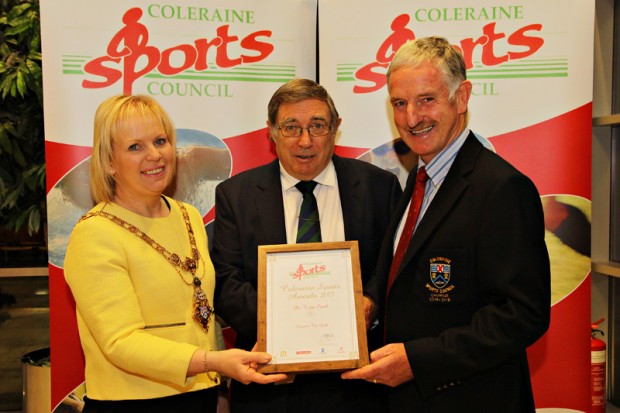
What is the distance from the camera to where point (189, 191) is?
12.8 feet

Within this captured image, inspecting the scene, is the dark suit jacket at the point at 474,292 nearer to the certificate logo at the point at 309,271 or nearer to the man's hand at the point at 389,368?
the man's hand at the point at 389,368

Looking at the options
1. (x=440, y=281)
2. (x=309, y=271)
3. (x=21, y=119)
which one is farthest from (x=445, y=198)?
(x=21, y=119)

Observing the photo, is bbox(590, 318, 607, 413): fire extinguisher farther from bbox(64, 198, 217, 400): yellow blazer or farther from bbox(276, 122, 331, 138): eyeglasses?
bbox(64, 198, 217, 400): yellow blazer

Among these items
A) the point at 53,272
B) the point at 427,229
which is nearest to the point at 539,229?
the point at 427,229

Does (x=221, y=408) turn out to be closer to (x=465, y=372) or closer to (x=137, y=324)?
(x=137, y=324)

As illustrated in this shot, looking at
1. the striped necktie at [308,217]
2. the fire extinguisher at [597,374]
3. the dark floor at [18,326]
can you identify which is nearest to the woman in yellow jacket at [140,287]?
the striped necktie at [308,217]

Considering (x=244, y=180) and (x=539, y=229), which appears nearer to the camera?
(x=539, y=229)

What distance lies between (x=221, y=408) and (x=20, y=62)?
9.17 ft

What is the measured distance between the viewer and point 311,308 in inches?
96.0

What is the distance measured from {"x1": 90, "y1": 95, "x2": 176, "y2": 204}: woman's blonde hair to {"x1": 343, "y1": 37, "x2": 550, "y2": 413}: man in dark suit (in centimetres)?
100

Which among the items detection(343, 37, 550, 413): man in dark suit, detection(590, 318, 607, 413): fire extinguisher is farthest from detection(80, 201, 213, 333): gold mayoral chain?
detection(590, 318, 607, 413): fire extinguisher

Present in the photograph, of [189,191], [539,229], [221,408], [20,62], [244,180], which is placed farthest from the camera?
[20,62]

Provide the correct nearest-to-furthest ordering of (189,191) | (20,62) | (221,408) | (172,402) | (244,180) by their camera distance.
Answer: (172,402) < (244,180) < (221,408) < (189,191) < (20,62)

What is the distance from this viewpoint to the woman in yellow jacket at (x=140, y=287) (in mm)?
2348
